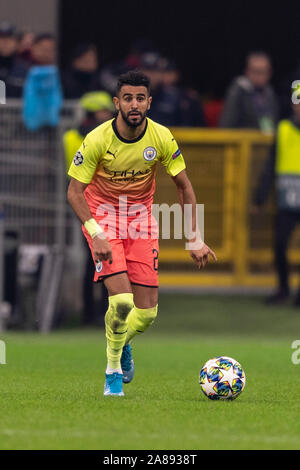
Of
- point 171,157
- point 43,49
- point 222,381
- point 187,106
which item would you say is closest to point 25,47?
point 43,49

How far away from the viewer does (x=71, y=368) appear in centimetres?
Result: 1198

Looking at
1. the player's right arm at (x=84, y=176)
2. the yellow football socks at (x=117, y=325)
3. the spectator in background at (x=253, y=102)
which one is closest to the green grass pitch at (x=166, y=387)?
the yellow football socks at (x=117, y=325)

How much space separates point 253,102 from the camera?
1795 centimetres

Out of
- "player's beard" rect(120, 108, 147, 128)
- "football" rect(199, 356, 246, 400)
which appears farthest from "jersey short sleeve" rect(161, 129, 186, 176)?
"football" rect(199, 356, 246, 400)

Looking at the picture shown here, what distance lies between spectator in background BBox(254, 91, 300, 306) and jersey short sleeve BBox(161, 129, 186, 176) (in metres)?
7.32

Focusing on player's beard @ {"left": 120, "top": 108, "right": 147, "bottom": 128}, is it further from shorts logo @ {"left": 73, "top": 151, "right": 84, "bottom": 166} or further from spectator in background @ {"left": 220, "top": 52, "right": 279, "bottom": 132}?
spectator in background @ {"left": 220, "top": 52, "right": 279, "bottom": 132}

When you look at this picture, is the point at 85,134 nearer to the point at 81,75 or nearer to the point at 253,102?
the point at 81,75

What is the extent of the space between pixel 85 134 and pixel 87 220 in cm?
679

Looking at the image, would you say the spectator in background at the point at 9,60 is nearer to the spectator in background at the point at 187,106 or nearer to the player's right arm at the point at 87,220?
the spectator in background at the point at 187,106

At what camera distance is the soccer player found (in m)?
9.54

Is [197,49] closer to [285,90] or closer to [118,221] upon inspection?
[285,90]

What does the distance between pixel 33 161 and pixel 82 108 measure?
0.98 m

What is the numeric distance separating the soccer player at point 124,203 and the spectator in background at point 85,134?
571 centimetres

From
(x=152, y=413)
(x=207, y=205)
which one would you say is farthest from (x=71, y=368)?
(x=207, y=205)
